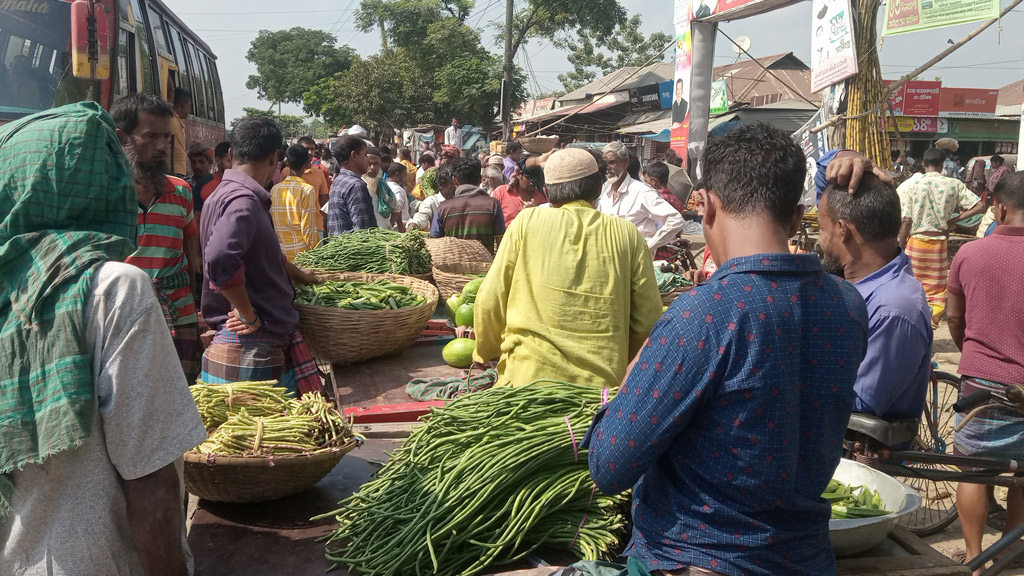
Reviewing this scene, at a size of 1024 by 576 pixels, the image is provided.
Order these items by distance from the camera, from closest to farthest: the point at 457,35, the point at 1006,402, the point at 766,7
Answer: the point at 1006,402
the point at 766,7
the point at 457,35

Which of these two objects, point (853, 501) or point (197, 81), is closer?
point (853, 501)

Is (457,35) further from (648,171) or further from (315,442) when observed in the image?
(315,442)

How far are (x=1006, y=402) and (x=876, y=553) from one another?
1682 millimetres

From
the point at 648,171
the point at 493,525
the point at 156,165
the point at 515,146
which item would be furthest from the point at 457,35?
the point at 493,525

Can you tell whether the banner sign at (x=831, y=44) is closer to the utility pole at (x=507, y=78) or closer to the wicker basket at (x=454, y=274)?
the wicker basket at (x=454, y=274)

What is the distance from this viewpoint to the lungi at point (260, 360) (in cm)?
343

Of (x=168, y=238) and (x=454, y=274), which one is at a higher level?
(x=168, y=238)

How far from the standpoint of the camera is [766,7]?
9664 millimetres

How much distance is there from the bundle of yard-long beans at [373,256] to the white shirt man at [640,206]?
1717 mm

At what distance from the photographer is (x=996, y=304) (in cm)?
343

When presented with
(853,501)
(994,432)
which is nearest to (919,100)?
(994,432)

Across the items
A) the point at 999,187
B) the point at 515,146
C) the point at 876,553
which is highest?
the point at 515,146

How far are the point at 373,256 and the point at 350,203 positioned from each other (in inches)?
56.4

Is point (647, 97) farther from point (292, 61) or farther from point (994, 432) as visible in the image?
point (292, 61)
